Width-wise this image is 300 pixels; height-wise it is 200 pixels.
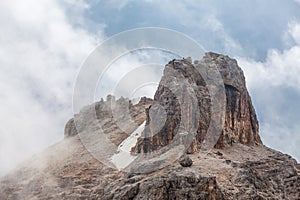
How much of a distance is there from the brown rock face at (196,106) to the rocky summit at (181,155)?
0.19 m

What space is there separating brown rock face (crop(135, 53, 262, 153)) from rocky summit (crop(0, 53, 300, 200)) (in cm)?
19

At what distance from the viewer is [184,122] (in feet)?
250

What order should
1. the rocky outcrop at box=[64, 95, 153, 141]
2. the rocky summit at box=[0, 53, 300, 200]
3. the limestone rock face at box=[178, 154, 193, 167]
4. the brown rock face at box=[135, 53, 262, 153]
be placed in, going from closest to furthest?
the rocky summit at box=[0, 53, 300, 200] → the limestone rock face at box=[178, 154, 193, 167] → the brown rock face at box=[135, 53, 262, 153] → the rocky outcrop at box=[64, 95, 153, 141]

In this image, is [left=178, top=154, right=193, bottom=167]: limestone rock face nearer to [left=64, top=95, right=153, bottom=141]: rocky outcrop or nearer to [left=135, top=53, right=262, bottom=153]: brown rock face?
[left=135, top=53, right=262, bottom=153]: brown rock face

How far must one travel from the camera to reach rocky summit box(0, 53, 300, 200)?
57378mm

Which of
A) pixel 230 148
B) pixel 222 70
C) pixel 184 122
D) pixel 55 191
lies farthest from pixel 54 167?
pixel 222 70

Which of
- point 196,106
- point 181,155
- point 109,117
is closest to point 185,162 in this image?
point 181,155

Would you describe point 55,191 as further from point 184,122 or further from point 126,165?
point 184,122

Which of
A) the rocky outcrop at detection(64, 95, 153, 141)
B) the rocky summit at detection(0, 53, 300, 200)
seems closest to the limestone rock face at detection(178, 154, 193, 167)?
the rocky summit at detection(0, 53, 300, 200)

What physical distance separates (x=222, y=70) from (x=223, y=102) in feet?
30.6

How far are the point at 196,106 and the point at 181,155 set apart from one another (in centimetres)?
1475

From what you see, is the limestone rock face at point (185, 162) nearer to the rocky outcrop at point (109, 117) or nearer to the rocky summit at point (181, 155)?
the rocky summit at point (181, 155)

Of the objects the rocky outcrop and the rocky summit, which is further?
the rocky outcrop

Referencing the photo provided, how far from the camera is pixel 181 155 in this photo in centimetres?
6656
